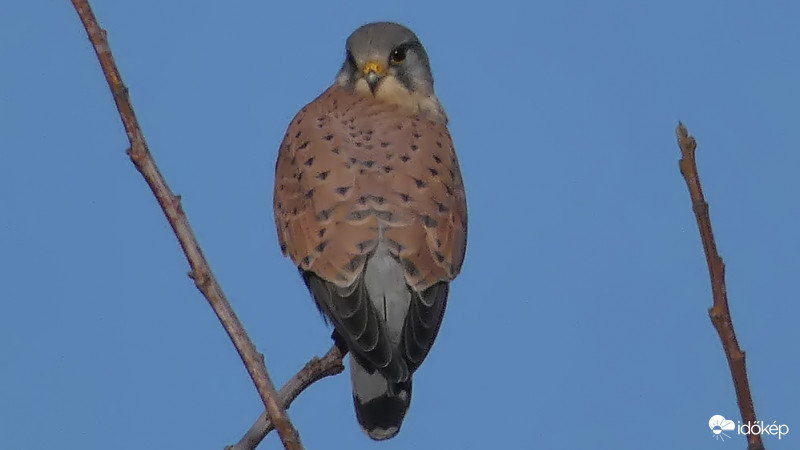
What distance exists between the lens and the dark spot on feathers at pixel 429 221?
3783 mm

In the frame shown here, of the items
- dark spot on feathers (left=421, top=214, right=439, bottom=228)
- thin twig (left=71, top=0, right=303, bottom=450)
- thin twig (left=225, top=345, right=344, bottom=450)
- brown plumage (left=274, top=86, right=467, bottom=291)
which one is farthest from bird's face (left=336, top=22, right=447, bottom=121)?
thin twig (left=71, top=0, right=303, bottom=450)

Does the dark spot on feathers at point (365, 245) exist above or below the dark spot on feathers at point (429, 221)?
below

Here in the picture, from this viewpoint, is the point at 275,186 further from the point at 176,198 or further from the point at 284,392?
the point at 176,198

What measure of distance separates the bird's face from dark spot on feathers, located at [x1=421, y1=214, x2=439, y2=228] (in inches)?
34.8

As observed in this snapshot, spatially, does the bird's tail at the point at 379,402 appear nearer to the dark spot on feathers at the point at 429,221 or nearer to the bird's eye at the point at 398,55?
the dark spot on feathers at the point at 429,221

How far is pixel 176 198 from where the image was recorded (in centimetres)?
244

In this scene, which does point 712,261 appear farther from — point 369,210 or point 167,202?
point 369,210

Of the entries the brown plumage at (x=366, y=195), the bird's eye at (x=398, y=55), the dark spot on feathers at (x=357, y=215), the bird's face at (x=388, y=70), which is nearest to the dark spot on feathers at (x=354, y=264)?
the brown plumage at (x=366, y=195)

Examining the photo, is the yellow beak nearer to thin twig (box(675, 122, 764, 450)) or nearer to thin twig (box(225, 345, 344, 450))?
thin twig (box(225, 345, 344, 450))

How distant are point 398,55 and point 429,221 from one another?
3.96 feet

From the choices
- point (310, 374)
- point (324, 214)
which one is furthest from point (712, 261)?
point (324, 214)

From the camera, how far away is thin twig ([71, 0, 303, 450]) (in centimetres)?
234

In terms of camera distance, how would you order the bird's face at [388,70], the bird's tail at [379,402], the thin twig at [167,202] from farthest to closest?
1. the bird's face at [388,70]
2. the bird's tail at [379,402]
3. the thin twig at [167,202]

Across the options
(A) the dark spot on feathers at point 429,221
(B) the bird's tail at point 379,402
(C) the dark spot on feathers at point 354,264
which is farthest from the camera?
(A) the dark spot on feathers at point 429,221
